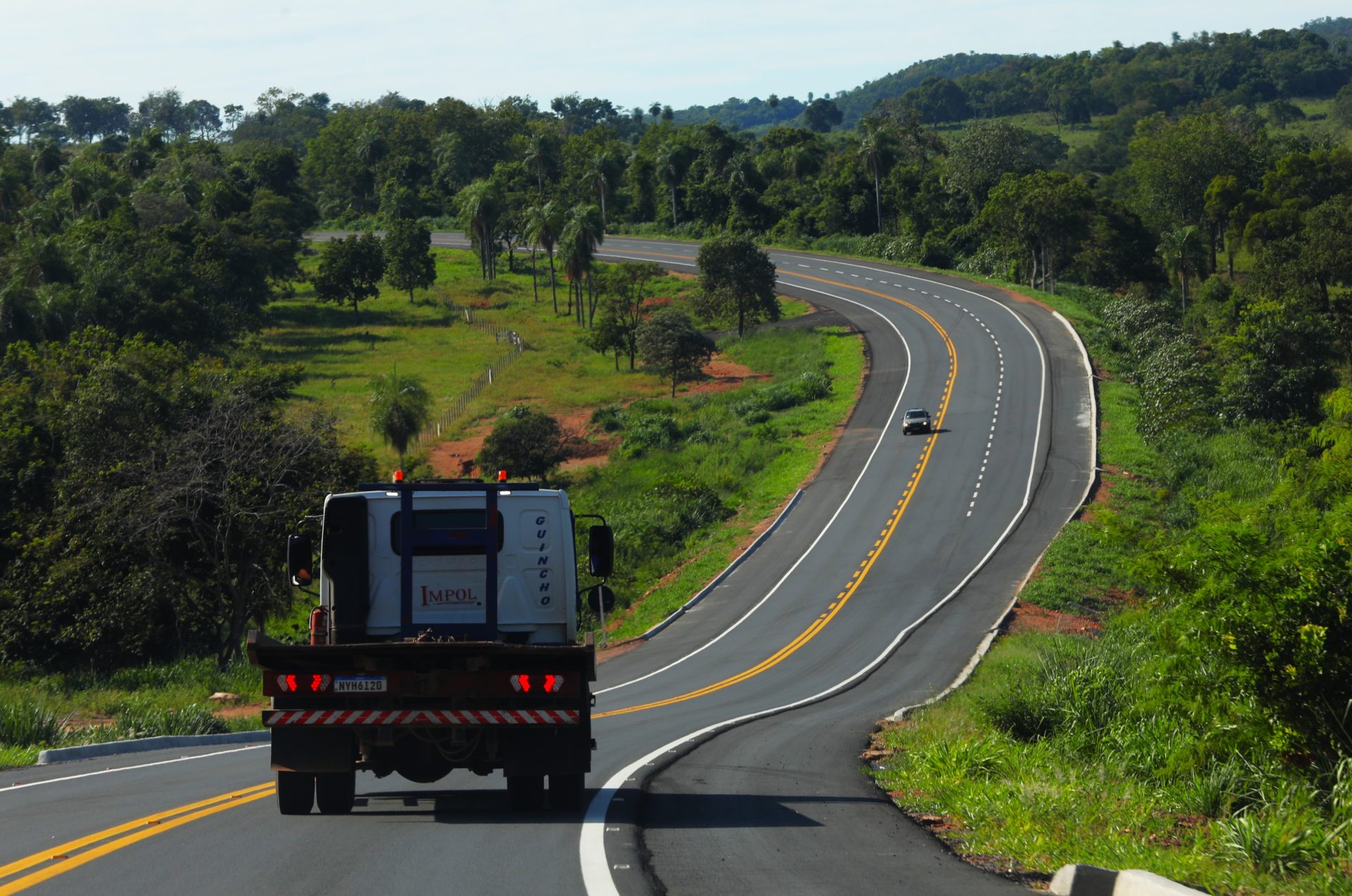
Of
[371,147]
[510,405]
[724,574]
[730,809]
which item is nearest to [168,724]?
[730,809]

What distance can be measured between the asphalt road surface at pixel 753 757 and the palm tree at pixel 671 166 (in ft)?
203

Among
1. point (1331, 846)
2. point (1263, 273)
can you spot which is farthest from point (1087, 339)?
point (1331, 846)

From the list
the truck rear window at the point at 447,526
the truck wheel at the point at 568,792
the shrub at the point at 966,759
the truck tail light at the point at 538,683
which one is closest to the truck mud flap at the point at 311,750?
the truck tail light at the point at 538,683

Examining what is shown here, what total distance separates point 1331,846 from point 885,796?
4.94 metres

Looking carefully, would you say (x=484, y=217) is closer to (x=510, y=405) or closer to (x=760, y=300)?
(x=760, y=300)

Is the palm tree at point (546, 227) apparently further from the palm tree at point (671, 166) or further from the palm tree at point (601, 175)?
the palm tree at point (601, 175)

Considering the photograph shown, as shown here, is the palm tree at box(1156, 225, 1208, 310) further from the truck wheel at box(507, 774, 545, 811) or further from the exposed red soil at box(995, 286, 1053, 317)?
the truck wheel at box(507, 774, 545, 811)

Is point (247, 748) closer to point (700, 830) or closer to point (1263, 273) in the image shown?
point (700, 830)

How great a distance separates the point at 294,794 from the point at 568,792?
2.30 meters

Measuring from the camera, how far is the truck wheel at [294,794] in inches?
417

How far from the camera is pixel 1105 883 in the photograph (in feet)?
24.2

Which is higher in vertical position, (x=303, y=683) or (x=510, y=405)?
(x=303, y=683)

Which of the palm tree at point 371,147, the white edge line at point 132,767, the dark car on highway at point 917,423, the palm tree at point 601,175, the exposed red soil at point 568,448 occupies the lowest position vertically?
the exposed red soil at point 568,448

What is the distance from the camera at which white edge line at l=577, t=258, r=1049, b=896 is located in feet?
26.9
